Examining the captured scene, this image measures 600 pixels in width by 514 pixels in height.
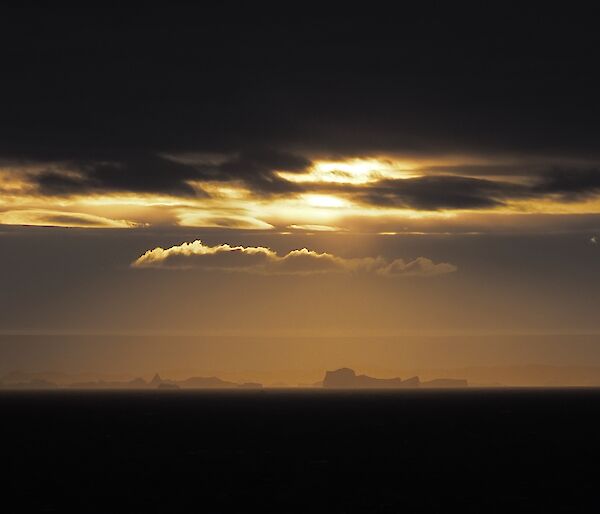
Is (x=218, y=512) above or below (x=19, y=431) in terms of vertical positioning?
below

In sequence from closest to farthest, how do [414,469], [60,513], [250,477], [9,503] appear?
[60,513] < [9,503] < [250,477] < [414,469]

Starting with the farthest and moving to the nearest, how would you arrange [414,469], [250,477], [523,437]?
[523,437]
[414,469]
[250,477]

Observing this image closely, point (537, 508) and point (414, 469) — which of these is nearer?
point (537, 508)

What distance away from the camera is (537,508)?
87.2 m

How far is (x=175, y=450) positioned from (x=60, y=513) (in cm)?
6302

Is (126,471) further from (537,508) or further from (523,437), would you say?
(523,437)

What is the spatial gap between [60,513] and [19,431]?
11851cm

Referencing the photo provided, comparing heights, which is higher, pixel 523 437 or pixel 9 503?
pixel 523 437

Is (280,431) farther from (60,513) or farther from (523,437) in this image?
(60,513)

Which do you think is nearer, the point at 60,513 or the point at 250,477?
the point at 60,513

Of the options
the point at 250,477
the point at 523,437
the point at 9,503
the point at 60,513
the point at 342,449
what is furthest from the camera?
the point at 523,437

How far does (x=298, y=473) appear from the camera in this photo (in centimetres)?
11400

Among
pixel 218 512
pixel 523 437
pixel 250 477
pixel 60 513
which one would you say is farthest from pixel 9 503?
pixel 523 437

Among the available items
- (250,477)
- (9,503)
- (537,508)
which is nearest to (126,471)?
(250,477)
